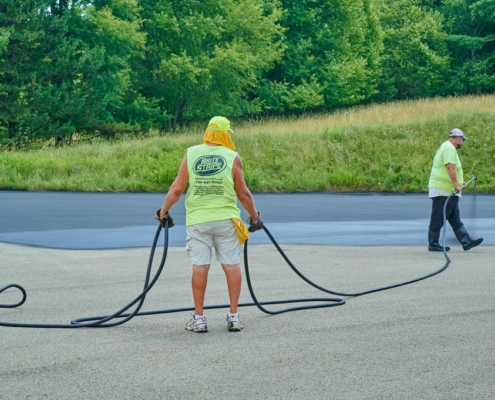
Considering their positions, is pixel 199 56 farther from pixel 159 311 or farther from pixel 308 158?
pixel 159 311

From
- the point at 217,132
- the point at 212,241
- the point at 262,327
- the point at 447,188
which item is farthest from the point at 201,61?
the point at 262,327

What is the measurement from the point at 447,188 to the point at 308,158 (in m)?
17.6

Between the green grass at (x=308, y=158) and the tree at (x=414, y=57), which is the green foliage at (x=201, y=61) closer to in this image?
the tree at (x=414, y=57)

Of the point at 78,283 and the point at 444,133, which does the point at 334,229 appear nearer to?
the point at 78,283

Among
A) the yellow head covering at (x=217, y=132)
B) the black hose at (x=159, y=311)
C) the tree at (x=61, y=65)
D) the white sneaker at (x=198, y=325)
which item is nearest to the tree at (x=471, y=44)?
the tree at (x=61, y=65)

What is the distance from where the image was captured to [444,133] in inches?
1264

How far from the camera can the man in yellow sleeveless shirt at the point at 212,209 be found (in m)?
6.92

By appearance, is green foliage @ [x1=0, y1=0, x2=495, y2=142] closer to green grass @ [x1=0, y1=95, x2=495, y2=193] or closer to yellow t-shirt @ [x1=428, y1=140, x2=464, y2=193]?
green grass @ [x1=0, y1=95, x2=495, y2=193]

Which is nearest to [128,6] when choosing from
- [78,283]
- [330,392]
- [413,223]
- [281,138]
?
[281,138]

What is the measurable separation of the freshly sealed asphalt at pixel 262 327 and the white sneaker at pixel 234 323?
63mm

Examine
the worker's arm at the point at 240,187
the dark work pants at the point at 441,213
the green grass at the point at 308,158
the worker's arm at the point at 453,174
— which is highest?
the worker's arm at the point at 240,187

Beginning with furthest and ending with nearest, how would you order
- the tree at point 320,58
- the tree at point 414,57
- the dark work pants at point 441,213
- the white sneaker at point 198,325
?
the tree at point 414,57 → the tree at point 320,58 → the dark work pants at point 441,213 → the white sneaker at point 198,325

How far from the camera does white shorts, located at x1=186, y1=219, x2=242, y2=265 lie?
694 cm

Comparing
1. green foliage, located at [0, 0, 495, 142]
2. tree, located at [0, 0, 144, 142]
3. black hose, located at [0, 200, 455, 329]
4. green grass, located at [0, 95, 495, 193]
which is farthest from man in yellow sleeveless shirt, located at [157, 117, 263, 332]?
tree, located at [0, 0, 144, 142]
